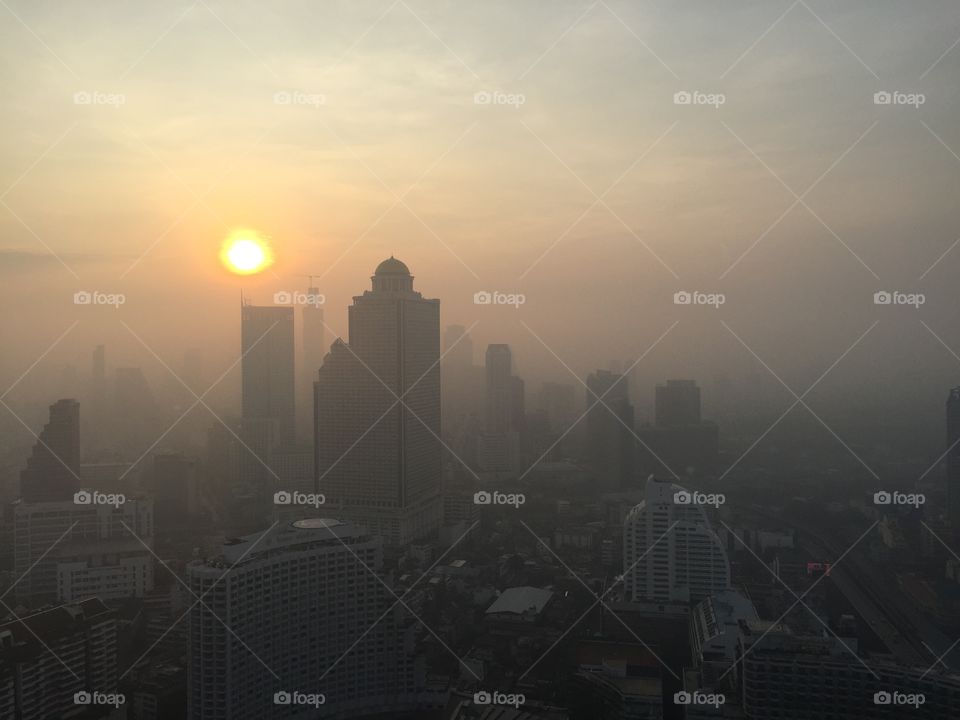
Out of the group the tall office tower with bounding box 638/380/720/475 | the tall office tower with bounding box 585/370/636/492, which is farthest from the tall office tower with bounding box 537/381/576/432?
the tall office tower with bounding box 638/380/720/475

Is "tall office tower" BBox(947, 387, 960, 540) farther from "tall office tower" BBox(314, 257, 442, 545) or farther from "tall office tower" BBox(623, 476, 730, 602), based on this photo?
"tall office tower" BBox(314, 257, 442, 545)

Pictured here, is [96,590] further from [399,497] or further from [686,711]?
[686,711]

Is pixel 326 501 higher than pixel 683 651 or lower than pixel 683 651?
higher

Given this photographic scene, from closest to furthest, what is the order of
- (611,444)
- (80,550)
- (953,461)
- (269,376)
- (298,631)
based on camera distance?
(298,631), (953,461), (80,550), (611,444), (269,376)

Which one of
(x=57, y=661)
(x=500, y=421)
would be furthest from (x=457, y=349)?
(x=57, y=661)

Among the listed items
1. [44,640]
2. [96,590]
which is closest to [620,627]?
[44,640]

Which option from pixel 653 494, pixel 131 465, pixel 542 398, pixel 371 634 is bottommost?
pixel 371 634

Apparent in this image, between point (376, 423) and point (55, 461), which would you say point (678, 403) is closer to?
point (376, 423)
